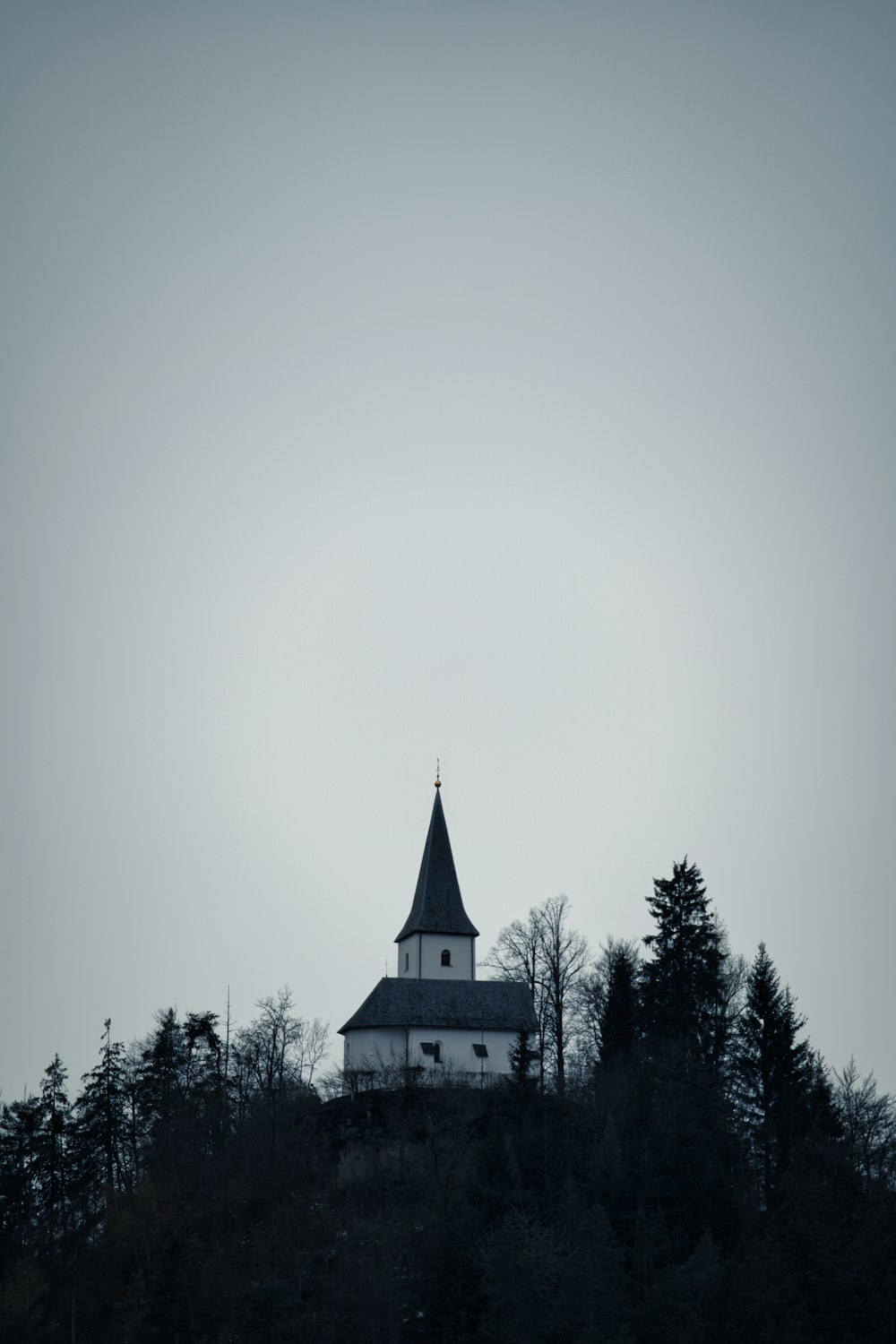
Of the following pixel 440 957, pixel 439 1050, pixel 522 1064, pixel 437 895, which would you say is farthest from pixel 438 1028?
pixel 522 1064

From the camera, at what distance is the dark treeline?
50375mm

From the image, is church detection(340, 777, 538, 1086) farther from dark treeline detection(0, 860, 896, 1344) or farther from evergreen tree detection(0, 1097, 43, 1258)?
evergreen tree detection(0, 1097, 43, 1258)

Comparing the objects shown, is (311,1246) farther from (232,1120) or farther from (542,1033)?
(542,1033)

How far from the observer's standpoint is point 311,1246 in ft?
203

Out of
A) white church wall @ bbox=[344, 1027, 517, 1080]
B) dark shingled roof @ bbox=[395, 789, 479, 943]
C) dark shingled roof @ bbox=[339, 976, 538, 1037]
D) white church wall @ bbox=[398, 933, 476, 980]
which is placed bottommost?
white church wall @ bbox=[344, 1027, 517, 1080]

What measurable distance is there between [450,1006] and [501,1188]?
24.6 m

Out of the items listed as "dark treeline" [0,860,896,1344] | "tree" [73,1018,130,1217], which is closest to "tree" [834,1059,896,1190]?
"dark treeline" [0,860,896,1344]

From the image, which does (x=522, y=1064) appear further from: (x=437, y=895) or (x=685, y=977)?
(x=437, y=895)

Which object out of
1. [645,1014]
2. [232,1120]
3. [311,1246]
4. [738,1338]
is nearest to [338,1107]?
[232,1120]

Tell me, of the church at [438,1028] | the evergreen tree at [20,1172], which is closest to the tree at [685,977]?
the church at [438,1028]

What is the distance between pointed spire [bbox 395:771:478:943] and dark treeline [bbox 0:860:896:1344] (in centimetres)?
1039

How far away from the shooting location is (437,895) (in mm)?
93875

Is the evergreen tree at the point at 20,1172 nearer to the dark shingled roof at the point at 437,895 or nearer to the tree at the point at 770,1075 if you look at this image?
the dark shingled roof at the point at 437,895

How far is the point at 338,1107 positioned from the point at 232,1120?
579 cm
